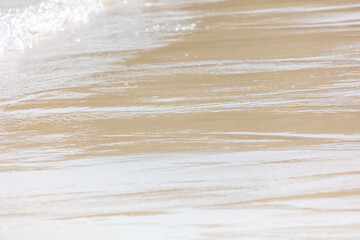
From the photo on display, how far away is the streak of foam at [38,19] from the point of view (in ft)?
8.23

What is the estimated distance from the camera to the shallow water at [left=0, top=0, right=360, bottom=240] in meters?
1.24

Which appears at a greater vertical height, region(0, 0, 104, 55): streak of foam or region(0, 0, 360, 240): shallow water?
region(0, 0, 104, 55): streak of foam

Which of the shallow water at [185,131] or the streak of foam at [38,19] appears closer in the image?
the shallow water at [185,131]

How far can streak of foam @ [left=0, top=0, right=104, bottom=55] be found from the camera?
2508mm

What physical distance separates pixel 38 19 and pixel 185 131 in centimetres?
139

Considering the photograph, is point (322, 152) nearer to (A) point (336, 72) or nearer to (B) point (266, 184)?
(B) point (266, 184)

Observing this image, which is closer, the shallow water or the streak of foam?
the shallow water

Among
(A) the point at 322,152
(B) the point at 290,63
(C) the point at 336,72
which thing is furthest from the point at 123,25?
(A) the point at 322,152

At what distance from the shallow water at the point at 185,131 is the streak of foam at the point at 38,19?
3cm

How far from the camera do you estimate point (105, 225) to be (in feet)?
4.02

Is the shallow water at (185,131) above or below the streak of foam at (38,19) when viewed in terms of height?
below

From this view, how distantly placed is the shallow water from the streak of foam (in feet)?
0.11

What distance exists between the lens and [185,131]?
1.63 metres

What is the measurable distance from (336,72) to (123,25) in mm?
1119
